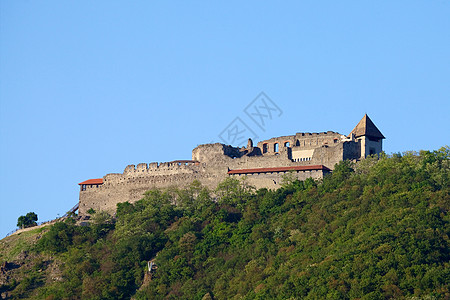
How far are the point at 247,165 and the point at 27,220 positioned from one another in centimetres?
2121

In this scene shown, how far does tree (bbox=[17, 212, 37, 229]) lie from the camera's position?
85925 millimetres

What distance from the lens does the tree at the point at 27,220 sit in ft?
282

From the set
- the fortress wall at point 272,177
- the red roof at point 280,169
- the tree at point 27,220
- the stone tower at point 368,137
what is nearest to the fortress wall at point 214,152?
the red roof at point 280,169

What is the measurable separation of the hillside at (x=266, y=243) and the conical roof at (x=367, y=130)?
12.7 ft

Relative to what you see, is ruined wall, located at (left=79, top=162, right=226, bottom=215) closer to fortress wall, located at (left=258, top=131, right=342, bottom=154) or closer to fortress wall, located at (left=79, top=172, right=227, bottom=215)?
fortress wall, located at (left=79, top=172, right=227, bottom=215)

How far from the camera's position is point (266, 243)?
6862 centimetres

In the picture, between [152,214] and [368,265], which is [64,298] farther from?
[368,265]

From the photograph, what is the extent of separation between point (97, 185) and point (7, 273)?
48.9 feet

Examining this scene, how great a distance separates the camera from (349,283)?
57.8 m

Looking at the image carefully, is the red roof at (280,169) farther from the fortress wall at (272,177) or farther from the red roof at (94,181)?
the red roof at (94,181)

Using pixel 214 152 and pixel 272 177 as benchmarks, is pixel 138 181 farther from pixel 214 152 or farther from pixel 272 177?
pixel 272 177

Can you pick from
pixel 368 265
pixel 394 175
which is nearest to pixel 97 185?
pixel 394 175

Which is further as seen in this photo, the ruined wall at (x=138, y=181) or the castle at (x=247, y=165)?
the ruined wall at (x=138, y=181)

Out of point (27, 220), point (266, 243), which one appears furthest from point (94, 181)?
point (266, 243)
